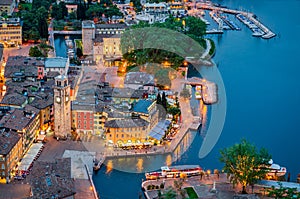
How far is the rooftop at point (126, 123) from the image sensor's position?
69.9ft

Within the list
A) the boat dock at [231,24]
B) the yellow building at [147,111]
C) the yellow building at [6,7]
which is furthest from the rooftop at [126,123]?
the yellow building at [6,7]

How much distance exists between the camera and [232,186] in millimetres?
18578

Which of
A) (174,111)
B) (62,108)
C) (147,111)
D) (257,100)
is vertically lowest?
(257,100)

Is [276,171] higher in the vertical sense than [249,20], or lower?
lower

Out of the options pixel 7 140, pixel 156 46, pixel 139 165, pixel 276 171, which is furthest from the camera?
pixel 156 46

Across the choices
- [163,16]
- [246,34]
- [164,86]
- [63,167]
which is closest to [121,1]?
[163,16]

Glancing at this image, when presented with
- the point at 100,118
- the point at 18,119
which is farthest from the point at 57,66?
the point at 18,119

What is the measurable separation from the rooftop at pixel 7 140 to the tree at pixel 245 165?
7.39 metres

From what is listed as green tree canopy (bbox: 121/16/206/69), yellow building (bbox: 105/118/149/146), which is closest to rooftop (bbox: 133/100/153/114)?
yellow building (bbox: 105/118/149/146)

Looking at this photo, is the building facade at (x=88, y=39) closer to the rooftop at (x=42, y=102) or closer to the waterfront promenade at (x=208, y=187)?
the rooftop at (x=42, y=102)

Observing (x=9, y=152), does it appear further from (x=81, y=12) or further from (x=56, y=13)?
(x=56, y=13)

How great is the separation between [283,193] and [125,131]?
Result: 692 centimetres

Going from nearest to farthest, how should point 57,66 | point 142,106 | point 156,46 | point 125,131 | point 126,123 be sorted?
point 125,131
point 126,123
point 142,106
point 57,66
point 156,46

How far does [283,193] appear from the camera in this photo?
17.0 m
